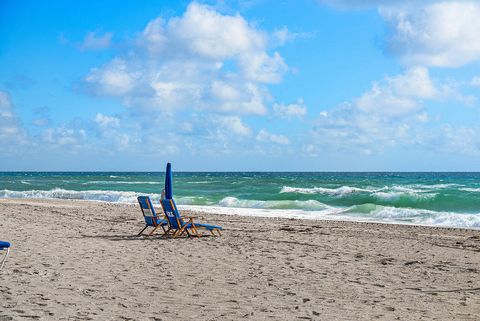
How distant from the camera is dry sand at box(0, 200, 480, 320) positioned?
5285 mm

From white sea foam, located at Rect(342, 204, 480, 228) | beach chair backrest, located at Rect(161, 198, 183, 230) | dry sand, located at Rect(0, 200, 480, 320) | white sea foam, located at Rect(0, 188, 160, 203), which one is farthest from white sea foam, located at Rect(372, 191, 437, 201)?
beach chair backrest, located at Rect(161, 198, 183, 230)

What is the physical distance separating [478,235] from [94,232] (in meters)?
9.56

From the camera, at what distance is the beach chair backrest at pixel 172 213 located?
1110 centimetres

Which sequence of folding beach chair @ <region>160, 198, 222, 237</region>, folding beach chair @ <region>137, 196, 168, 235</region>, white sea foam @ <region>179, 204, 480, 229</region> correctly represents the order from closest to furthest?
folding beach chair @ <region>160, 198, 222, 237</region>, folding beach chair @ <region>137, 196, 168, 235</region>, white sea foam @ <region>179, 204, 480, 229</region>

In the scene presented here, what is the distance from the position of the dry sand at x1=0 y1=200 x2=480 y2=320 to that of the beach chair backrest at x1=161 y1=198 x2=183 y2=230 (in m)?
0.41

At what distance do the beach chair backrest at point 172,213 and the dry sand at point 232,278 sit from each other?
1.36ft

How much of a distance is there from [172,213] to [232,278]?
4.49 meters

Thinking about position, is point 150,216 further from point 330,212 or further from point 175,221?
point 330,212

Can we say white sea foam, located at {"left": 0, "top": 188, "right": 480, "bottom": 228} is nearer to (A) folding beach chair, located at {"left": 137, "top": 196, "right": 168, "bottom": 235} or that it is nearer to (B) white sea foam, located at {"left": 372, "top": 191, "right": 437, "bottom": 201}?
(B) white sea foam, located at {"left": 372, "top": 191, "right": 437, "bottom": 201}

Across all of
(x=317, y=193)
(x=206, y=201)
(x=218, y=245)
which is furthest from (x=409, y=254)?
(x=317, y=193)

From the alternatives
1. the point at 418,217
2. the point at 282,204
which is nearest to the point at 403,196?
the point at 282,204

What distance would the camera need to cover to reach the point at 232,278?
271 inches

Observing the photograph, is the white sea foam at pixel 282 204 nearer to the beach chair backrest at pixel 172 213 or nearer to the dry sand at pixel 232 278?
the dry sand at pixel 232 278

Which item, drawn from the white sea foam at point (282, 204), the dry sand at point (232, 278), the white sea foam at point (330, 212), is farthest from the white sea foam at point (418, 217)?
the dry sand at point (232, 278)
